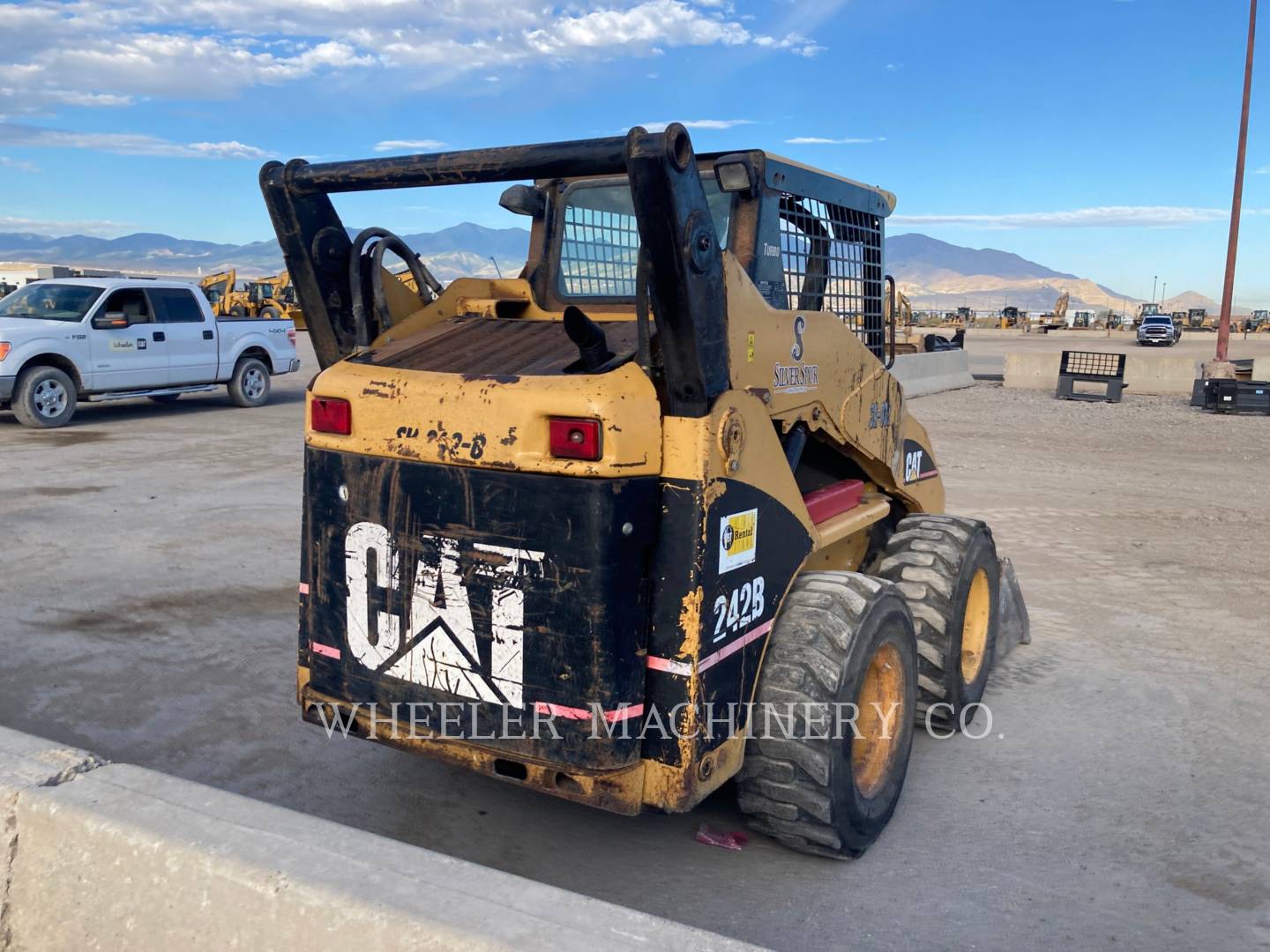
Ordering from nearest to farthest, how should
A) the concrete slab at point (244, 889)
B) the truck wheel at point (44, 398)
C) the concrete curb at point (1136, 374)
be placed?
the concrete slab at point (244, 889) → the truck wheel at point (44, 398) → the concrete curb at point (1136, 374)

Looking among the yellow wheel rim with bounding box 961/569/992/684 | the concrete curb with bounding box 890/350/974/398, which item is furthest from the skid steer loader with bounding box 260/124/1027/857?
the concrete curb with bounding box 890/350/974/398

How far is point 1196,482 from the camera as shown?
11508 mm

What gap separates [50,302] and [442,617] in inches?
521

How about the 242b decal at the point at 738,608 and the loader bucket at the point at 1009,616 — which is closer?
the 242b decal at the point at 738,608

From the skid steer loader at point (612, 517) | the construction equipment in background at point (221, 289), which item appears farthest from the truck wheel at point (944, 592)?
the construction equipment in background at point (221, 289)

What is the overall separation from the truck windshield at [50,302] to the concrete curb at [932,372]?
13.6m

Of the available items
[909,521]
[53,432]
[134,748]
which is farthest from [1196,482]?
[53,432]

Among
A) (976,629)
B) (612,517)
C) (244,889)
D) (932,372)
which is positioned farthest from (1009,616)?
(932,372)

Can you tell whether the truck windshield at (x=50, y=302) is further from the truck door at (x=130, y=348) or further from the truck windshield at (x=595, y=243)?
the truck windshield at (x=595, y=243)

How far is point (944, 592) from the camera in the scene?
178 inches

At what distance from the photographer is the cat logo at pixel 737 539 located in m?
3.18

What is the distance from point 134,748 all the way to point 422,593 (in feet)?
6.74

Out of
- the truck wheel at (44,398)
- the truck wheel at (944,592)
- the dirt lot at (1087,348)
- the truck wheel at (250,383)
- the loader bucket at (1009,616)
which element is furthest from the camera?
the dirt lot at (1087,348)

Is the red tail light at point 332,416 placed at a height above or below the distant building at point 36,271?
below
